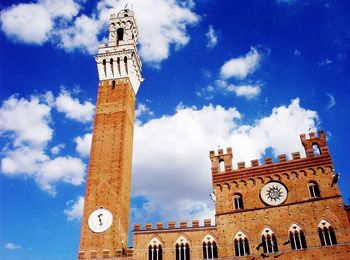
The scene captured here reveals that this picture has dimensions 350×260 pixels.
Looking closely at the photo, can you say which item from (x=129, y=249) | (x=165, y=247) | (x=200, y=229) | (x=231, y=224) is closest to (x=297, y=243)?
(x=231, y=224)

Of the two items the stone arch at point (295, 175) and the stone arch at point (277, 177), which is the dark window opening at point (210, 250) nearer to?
the stone arch at point (277, 177)

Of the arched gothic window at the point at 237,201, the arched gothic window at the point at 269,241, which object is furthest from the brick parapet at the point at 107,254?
the arched gothic window at the point at 269,241

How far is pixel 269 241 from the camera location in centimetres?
2911

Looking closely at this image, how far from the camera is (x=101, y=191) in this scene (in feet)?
114

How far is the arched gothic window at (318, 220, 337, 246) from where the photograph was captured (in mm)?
27625

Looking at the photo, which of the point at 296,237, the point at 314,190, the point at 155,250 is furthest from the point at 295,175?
the point at 155,250

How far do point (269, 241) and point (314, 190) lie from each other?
5.51m

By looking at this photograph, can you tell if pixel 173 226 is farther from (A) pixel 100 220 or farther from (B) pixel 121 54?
(B) pixel 121 54

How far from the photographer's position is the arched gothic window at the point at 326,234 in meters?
27.6

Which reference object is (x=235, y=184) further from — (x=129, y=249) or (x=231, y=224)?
(x=129, y=249)

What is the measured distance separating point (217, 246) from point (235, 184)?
5522 mm

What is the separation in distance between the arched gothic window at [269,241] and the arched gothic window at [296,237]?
1254 millimetres

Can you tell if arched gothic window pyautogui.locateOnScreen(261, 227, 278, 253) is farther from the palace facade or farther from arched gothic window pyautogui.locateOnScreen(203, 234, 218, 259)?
arched gothic window pyautogui.locateOnScreen(203, 234, 218, 259)

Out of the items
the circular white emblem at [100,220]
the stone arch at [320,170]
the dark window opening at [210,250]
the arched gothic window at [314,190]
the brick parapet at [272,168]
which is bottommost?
the dark window opening at [210,250]
